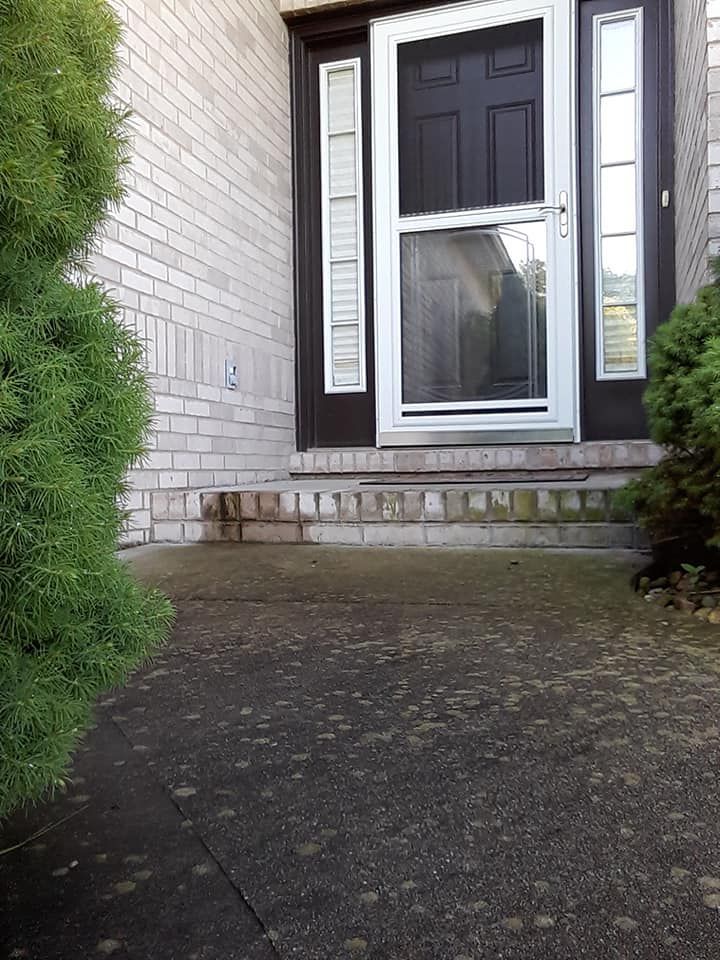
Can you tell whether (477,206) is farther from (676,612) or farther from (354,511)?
(676,612)

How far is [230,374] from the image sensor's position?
11.6ft

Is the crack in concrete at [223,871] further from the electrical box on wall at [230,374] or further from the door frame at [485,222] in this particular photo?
the door frame at [485,222]

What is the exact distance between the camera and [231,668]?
1.37 metres

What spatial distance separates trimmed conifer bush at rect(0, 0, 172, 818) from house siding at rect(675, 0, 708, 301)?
6.79 feet

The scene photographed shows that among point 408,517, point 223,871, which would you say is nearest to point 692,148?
point 408,517

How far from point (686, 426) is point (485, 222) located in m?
2.56

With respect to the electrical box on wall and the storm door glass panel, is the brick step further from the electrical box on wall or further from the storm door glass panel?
the storm door glass panel

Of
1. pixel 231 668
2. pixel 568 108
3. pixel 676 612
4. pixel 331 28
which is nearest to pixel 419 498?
pixel 676 612

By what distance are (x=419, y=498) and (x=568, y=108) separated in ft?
8.02

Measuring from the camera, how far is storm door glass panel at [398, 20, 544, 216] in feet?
12.7

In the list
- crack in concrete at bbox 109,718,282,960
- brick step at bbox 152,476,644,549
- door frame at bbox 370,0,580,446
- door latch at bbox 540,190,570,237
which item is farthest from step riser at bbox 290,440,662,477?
crack in concrete at bbox 109,718,282,960

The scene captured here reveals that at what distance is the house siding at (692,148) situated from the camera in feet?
7.54

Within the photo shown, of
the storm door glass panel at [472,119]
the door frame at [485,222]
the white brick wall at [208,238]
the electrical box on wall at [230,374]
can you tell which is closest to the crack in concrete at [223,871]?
the white brick wall at [208,238]

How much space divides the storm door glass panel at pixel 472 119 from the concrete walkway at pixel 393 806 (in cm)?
309
